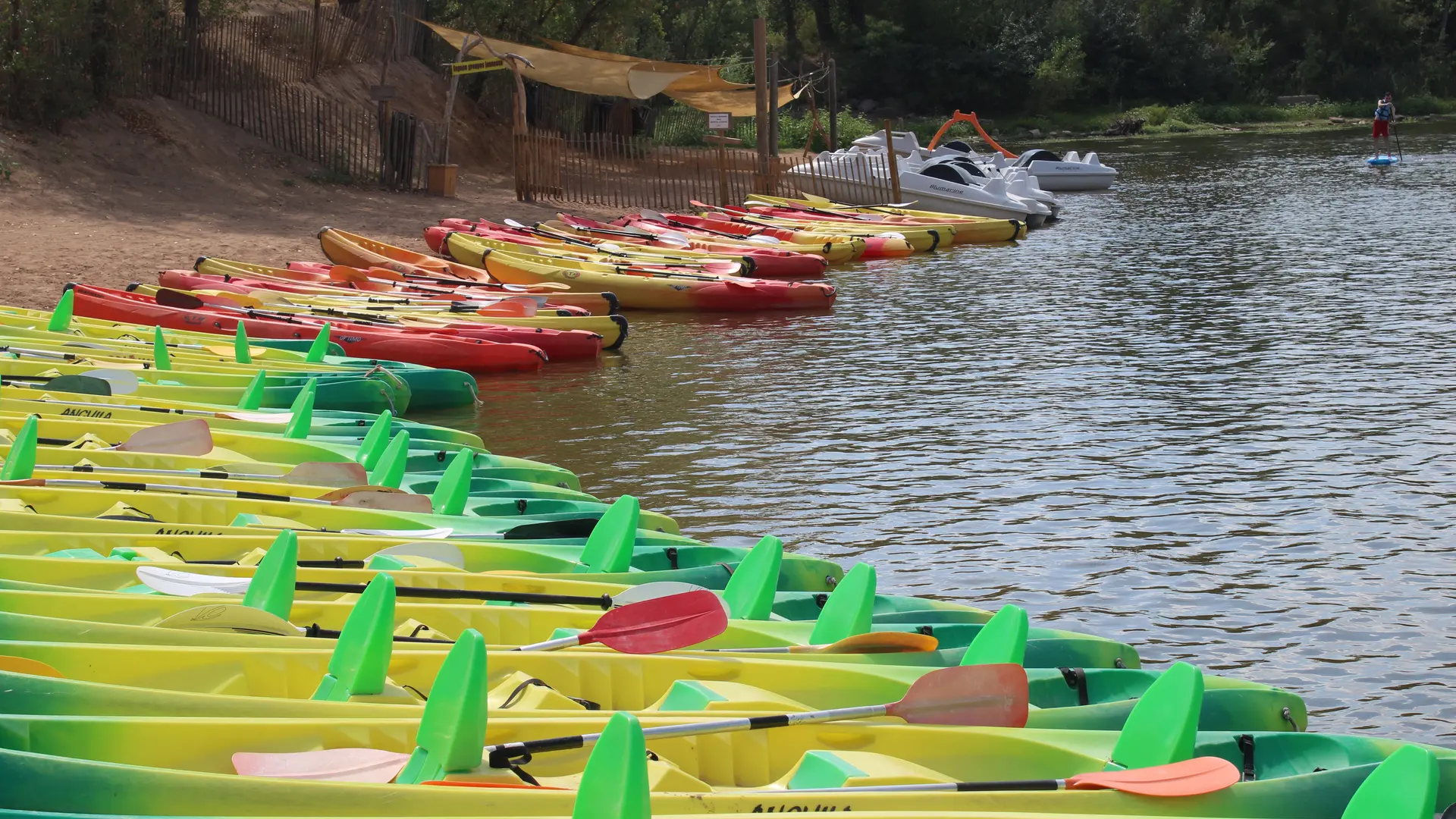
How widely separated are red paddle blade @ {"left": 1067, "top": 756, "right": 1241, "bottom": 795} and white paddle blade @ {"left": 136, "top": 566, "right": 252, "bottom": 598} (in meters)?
3.02

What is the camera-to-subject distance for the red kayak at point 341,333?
39.7ft

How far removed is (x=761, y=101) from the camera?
80.1ft

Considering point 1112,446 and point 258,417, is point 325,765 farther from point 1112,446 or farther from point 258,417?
point 1112,446

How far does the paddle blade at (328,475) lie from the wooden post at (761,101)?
1773 cm

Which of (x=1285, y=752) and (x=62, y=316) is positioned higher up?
(x=62, y=316)

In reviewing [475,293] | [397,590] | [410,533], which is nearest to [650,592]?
[397,590]

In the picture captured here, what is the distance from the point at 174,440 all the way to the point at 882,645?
14.9 ft

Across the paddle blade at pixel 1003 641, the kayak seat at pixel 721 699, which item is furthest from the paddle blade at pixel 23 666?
the paddle blade at pixel 1003 641

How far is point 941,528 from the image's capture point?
8.16 metres

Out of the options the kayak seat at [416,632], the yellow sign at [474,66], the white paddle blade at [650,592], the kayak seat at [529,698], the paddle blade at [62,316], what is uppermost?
the yellow sign at [474,66]

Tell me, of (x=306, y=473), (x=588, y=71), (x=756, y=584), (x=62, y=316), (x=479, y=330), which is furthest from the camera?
(x=588, y=71)

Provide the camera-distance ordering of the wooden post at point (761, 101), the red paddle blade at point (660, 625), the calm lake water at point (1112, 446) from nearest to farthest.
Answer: the red paddle blade at point (660, 625), the calm lake water at point (1112, 446), the wooden post at point (761, 101)

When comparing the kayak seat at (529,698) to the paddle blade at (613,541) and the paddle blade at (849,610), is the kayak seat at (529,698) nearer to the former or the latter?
the paddle blade at (849,610)

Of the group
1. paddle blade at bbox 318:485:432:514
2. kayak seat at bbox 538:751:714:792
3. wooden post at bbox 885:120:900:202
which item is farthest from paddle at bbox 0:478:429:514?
wooden post at bbox 885:120:900:202
